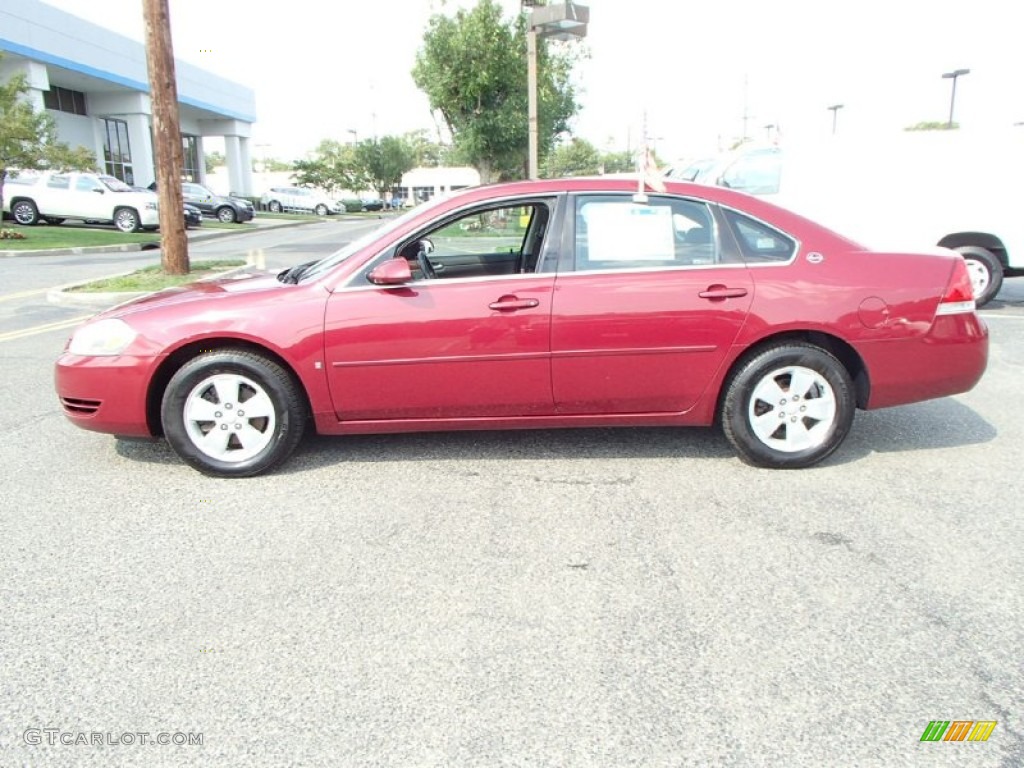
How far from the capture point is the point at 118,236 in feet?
70.3

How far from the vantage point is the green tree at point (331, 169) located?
64.1m

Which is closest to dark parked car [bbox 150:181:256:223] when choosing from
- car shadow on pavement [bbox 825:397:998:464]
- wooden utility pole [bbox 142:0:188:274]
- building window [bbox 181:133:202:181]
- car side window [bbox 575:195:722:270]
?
building window [bbox 181:133:202:181]

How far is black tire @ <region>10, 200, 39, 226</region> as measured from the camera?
23.4 metres

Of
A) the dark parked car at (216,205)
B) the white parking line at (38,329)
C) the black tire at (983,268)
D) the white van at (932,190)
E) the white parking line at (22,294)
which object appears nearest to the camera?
the white parking line at (38,329)

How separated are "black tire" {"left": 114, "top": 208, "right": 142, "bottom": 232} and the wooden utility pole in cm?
1268

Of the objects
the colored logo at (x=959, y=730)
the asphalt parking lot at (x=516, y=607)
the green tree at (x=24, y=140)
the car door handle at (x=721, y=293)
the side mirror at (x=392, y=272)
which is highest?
the green tree at (x=24, y=140)

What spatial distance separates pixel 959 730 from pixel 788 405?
2.11 meters

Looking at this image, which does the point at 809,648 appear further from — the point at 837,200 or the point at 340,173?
the point at 340,173

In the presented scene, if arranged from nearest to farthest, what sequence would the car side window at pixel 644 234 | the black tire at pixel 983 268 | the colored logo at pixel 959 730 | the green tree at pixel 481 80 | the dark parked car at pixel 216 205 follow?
the colored logo at pixel 959 730 < the car side window at pixel 644 234 < the black tire at pixel 983 268 < the green tree at pixel 481 80 < the dark parked car at pixel 216 205

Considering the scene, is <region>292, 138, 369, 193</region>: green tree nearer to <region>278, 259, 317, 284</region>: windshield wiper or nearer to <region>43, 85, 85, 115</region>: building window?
<region>43, 85, 85, 115</region>: building window

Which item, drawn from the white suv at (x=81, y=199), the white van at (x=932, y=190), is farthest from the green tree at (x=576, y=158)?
the white van at (x=932, y=190)

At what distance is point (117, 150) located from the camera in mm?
37406

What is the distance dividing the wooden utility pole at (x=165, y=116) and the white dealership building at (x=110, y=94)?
13911 mm

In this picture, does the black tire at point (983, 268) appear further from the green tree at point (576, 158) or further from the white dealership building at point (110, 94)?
the green tree at point (576, 158)
